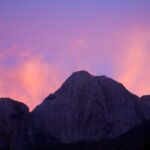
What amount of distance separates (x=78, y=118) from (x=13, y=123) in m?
24.7

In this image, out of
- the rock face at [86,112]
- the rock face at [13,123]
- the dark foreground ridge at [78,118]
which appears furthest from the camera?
the rock face at [86,112]

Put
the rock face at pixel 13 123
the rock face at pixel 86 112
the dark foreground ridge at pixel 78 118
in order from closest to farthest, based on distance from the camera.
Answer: the dark foreground ridge at pixel 78 118 → the rock face at pixel 13 123 → the rock face at pixel 86 112

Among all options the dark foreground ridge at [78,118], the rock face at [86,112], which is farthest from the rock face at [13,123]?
the rock face at [86,112]

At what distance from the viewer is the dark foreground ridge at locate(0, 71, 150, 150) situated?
144625mm

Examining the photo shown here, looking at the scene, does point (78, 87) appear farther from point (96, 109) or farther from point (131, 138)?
point (131, 138)

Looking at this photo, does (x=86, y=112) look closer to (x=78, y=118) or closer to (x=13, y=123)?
(x=78, y=118)

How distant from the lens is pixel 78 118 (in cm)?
15538

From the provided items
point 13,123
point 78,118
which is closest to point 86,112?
point 78,118

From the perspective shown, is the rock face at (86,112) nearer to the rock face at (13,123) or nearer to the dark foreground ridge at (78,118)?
the dark foreground ridge at (78,118)

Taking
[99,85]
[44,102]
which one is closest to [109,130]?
[99,85]

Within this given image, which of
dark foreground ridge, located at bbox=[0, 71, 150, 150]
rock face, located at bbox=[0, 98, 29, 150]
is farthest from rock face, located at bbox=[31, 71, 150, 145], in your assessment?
rock face, located at bbox=[0, 98, 29, 150]

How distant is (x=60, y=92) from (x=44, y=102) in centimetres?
795

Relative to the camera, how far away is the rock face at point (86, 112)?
150 m

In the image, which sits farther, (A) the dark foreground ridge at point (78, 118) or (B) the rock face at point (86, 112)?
(B) the rock face at point (86, 112)
